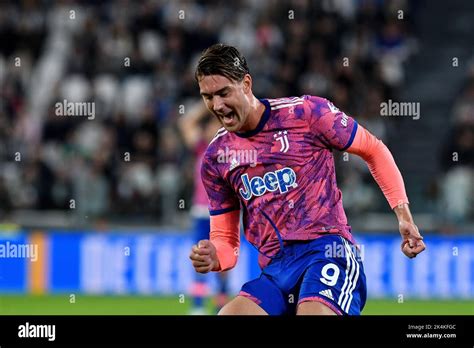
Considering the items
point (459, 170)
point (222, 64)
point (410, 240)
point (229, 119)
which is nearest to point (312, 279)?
point (410, 240)

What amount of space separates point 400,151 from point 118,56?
15.0 ft

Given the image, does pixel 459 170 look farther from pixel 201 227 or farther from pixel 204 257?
pixel 204 257

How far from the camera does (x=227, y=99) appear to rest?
218 inches

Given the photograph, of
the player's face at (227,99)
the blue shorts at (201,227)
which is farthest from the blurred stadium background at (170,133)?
the player's face at (227,99)

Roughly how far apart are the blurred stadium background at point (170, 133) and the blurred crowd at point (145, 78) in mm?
26

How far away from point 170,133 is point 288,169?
9386mm

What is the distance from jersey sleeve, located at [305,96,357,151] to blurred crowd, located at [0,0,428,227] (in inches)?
322

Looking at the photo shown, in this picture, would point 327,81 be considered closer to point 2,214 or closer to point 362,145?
point 2,214

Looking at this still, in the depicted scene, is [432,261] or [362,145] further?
[432,261]

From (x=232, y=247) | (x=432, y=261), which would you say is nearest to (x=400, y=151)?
(x=432, y=261)

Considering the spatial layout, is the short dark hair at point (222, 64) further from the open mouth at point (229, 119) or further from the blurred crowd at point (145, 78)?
the blurred crowd at point (145, 78)

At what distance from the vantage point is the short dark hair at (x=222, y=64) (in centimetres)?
551

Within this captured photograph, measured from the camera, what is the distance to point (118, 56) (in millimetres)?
16453

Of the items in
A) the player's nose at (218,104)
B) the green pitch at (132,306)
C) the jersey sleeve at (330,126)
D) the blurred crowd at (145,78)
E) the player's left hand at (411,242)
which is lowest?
the green pitch at (132,306)
